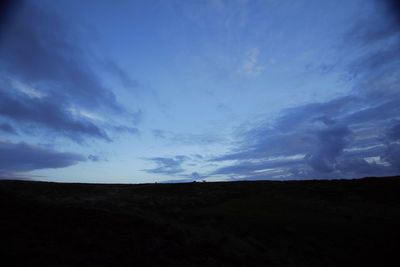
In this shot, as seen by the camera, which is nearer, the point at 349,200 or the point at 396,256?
the point at 396,256

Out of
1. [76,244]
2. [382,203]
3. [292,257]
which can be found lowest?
[292,257]

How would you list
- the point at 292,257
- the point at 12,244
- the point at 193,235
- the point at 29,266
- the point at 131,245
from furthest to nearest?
the point at 193,235 < the point at 292,257 < the point at 131,245 < the point at 12,244 < the point at 29,266

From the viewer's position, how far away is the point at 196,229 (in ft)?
102

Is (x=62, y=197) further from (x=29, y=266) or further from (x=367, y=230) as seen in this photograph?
(x=367, y=230)

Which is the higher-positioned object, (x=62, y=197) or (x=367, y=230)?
(x=62, y=197)

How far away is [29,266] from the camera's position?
17.0m

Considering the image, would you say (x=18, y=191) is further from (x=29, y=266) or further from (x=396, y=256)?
(x=396, y=256)

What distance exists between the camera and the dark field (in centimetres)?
2189

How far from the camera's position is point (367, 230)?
107 ft

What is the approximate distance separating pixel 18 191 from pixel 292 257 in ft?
124

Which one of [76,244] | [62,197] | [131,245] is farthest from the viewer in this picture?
[62,197]

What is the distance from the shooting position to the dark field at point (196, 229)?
2189 cm

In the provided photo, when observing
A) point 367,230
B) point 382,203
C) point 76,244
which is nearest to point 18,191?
point 76,244

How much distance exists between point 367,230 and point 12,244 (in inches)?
1271
